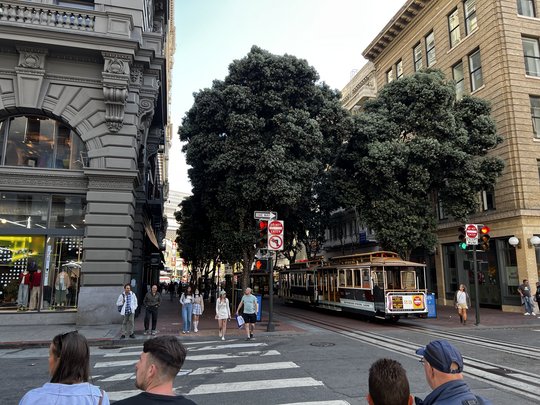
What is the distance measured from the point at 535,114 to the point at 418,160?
326 inches

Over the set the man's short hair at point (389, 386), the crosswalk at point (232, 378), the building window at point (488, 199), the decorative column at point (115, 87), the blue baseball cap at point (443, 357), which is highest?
the decorative column at point (115, 87)

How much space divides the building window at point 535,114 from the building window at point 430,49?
775 centimetres

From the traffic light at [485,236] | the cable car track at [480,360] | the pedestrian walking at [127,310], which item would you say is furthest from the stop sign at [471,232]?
the pedestrian walking at [127,310]

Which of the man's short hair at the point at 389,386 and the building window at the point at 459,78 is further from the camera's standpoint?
the building window at the point at 459,78

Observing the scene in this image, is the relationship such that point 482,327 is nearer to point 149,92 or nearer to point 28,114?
point 149,92

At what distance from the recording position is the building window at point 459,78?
1086 inches

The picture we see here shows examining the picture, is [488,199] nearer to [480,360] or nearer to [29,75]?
[480,360]

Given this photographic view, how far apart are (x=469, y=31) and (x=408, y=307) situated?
1855 centimetres

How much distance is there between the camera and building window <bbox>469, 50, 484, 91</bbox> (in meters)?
26.1

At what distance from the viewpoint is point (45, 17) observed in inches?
679

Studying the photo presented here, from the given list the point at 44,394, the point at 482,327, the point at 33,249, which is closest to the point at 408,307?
the point at 482,327

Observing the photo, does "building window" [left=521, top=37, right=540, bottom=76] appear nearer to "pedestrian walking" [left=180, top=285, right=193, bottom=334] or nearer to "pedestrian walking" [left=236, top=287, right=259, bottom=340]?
"pedestrian walking" [left=236, top=287, right=259, bottom=340]

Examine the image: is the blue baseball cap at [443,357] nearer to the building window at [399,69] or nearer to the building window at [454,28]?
the building window at [454,28]

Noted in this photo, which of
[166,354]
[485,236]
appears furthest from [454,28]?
[166,354]
